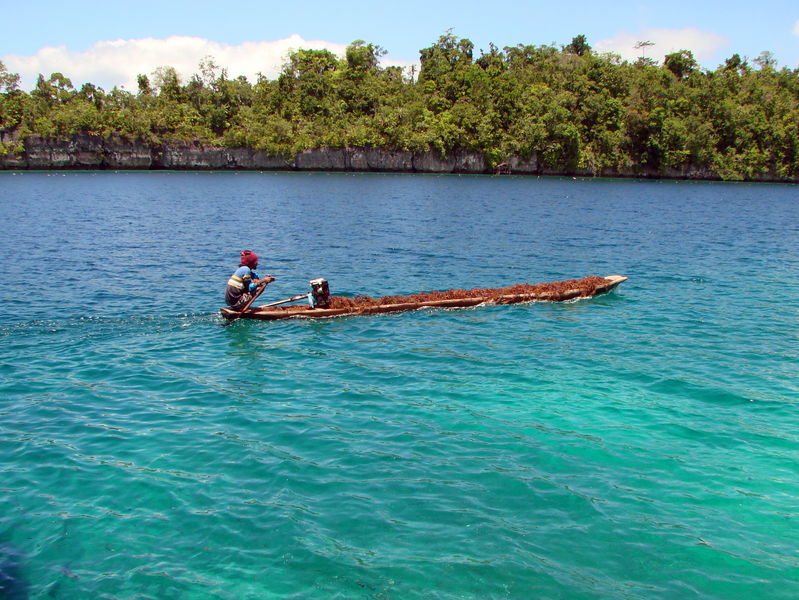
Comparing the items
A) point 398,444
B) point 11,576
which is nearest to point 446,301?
point 398,444

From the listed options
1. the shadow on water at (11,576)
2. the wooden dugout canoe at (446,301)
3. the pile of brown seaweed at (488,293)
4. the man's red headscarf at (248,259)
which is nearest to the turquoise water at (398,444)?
the shadow on water at (11,576)

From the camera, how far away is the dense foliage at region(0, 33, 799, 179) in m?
117

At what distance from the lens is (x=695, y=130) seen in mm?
115312

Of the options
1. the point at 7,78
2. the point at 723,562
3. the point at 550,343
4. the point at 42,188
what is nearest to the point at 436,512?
the point at 723,562

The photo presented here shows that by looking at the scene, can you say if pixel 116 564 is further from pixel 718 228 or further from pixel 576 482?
pixel 718 228

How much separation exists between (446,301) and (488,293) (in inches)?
66.7

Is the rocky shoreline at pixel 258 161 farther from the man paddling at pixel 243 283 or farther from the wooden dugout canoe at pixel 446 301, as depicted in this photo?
Result: the man paddling at pixel 243 283

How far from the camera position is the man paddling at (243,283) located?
17.9 meters

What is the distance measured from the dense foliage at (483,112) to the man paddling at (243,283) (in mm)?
104223

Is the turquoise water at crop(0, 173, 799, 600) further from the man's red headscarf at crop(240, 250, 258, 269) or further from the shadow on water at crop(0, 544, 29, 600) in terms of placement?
the man's red headscarf at crop(240, 250, 258, 269)

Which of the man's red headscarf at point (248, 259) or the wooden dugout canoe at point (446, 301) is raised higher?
the man's red headscarf at point (248, 259)

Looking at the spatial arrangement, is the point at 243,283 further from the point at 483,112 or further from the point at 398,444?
the point at 483,112

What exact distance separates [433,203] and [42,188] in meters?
47.2

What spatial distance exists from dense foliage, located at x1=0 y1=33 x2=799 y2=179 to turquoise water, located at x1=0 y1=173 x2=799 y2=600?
10000 cm
